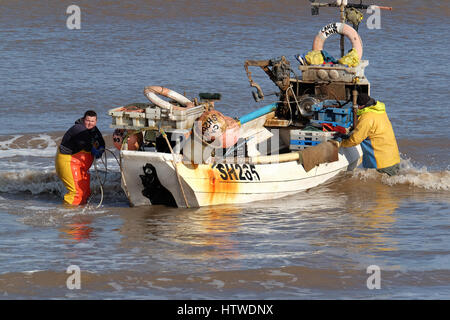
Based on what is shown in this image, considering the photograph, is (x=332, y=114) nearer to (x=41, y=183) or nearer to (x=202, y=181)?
(x=202, y=181)

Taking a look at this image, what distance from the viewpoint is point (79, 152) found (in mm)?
12141

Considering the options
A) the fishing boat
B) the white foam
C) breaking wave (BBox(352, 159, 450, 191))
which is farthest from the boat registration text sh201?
the white foam

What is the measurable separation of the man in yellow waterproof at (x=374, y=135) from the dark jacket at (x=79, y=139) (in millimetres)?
3567

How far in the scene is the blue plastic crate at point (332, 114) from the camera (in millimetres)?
13773

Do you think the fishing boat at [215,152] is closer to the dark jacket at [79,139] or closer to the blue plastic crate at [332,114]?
the blue plastic crate at [332,114]

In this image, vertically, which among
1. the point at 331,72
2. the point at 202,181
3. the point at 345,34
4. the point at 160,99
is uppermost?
the point at 345,34

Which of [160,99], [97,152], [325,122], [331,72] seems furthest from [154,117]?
[331,72]

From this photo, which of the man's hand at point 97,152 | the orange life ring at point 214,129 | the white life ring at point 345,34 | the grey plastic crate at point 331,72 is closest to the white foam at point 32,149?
the man's hand at point 97,152

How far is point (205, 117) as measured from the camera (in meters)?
11.6

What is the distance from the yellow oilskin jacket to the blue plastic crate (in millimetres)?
439

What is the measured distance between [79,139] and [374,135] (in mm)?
4195

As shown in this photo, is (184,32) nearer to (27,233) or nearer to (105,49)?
(105,49)

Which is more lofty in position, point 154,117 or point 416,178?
point 154,117

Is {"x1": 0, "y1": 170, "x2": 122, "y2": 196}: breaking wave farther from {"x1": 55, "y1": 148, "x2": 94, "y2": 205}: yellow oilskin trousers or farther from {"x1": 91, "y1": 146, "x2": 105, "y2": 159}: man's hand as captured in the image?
{"x1": 91, "y1": 146, "x2": 105, "y2": 159}: man's hand
